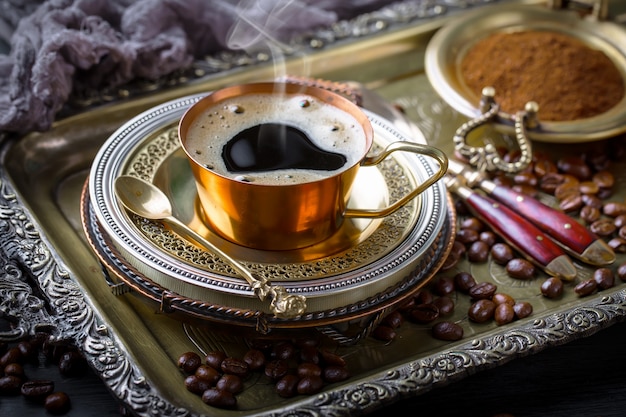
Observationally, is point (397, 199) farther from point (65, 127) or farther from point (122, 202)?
point (65, 127)

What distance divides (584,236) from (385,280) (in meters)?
0.45

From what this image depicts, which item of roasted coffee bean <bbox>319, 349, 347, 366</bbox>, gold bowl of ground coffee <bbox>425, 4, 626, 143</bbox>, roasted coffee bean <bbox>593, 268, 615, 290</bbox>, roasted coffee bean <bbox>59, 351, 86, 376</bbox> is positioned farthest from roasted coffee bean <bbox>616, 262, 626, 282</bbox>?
roasted coffee bean <bbox>59, 351, 86, 376</bbox>

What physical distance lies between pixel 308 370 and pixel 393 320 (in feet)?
0.60

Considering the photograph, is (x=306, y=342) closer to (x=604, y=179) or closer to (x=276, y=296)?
(x=276, y=296)

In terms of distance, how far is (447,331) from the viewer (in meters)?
1.31

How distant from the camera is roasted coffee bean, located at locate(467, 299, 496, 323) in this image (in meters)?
1.35

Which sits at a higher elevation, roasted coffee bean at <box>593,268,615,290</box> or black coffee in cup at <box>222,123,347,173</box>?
black coffee in cup at <box>222,123,347,173</box>

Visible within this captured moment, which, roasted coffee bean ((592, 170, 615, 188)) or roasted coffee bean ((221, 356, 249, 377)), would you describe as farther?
roasted coffee bean ((592, 170, 615, 188))

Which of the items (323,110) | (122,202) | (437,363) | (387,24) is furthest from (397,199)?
(387,24)

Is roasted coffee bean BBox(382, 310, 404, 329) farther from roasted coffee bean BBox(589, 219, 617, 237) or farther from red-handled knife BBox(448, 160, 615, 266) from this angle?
roasted coffee bean BBox(589, 219, 617, 237)

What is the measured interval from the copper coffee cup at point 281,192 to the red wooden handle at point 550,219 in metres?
0.34


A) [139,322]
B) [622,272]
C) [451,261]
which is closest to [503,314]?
[451,261]

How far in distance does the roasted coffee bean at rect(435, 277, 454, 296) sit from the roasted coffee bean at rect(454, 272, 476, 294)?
11mm

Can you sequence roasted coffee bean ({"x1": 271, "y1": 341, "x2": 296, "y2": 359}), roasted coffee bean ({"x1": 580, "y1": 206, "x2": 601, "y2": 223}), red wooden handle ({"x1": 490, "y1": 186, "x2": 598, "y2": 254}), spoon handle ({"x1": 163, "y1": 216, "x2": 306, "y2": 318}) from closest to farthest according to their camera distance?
spoon handle ({"x1": 163, "y1": 216, "x2": 306, "y2": 318}), roasted coffee bean ({"x1": 271, "y1": 341, "x2": 296, "y2": 359}), red wooden handle ({"x1": 490, "y1": 186, "x2": 598, "y2": 254}), roasted coffee bean ({"x1": 580, "y1": 206, "x2": 601, "y2": 223})
